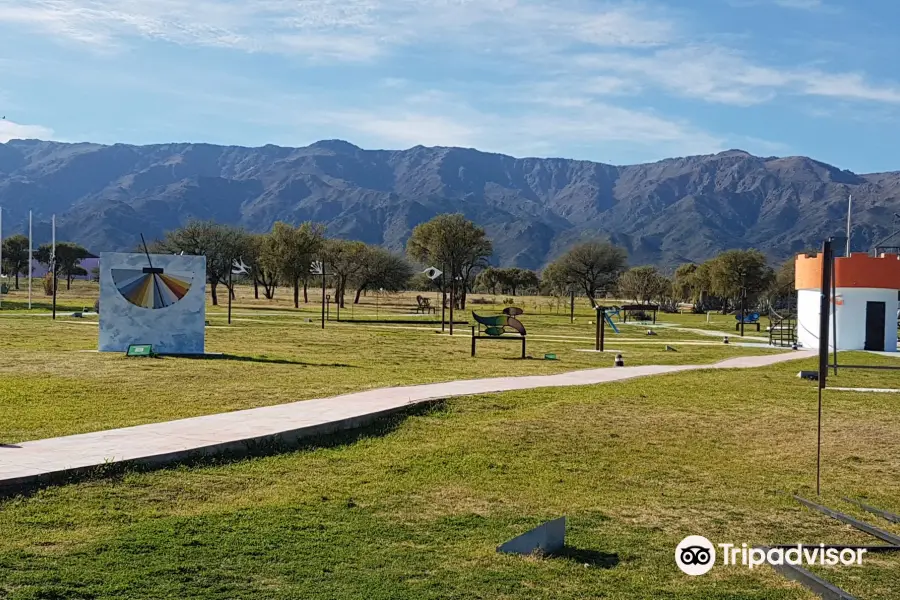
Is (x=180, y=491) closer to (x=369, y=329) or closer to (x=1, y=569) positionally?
(x=1, y=569)

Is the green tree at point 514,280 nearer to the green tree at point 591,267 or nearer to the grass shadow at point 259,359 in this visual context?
the green tree at point 591,267

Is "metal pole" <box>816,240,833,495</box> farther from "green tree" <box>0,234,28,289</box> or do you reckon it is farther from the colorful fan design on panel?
"green tree" <box>0,234,28,289</box>

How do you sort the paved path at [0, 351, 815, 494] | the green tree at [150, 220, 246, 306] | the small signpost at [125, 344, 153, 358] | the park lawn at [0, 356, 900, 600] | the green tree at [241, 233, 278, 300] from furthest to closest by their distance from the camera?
1. the green tree at [241, 233, 278, 300]
2. the green tree at [150, 220, 246, 306]
3. the small signpost at [125, 344, 153, 358]
4. the paved path at [0, 351, 815, 494]
5. the park lawn at [0, 356, 900, 600]

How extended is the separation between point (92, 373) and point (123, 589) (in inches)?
431

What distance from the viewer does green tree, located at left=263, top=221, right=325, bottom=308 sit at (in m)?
63.0

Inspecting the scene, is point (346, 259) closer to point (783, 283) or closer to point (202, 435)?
point (783, 283)

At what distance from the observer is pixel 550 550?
6.10 m

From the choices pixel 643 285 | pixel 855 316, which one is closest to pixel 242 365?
pixel 855 316

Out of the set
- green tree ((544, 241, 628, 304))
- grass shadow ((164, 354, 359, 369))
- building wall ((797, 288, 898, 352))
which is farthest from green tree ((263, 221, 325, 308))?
grass shadow ((164, 354, 359, 369))

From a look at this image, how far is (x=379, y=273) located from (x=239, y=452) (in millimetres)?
58371

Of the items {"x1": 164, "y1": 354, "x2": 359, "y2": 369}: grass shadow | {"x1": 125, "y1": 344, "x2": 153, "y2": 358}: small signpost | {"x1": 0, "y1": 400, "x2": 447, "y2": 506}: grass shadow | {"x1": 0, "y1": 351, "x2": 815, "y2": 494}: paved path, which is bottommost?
{"x1": 0, "y1": 400, "x2": 447, "y2": 506}: grass shadow

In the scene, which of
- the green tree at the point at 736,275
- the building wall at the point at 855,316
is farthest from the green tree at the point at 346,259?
the building wall at the point at 855,316

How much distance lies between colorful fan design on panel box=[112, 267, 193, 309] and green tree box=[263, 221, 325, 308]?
4138 cm

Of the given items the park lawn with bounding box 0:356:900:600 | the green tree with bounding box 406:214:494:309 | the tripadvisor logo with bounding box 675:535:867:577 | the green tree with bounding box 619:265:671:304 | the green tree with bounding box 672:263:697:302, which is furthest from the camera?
the green tree with bounding box 672:263:697:302
